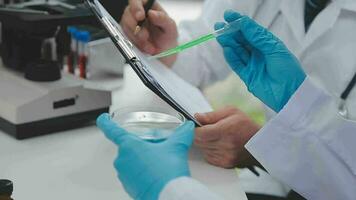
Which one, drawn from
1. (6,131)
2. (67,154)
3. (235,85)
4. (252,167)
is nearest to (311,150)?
(252,167)

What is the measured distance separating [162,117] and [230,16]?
35 centimetres

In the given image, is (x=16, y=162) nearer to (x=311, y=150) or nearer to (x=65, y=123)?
(x=65, y=123)

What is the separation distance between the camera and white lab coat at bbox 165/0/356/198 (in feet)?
4.58

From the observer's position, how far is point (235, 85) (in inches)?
102

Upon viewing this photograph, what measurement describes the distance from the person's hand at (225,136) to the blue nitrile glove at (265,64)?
0.08m

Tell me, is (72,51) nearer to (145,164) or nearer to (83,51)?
(83,51)

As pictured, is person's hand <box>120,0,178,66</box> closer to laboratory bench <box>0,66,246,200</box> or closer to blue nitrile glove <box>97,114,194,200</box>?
laboratory bench <box>0,66,246,200</box>

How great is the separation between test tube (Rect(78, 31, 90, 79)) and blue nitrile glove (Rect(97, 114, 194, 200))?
0.81 meters

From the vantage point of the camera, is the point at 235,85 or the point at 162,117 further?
the point at 235,85

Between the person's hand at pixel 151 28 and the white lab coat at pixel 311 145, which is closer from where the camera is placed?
the white lab coat at pixel 311 145

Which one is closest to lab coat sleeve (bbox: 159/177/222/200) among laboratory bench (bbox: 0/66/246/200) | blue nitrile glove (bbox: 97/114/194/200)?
blue nitrile glove (bbox: 97/114/194/200)

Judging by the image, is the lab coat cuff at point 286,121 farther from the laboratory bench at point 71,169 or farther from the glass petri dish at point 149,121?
the glass petri dish at point 149,121

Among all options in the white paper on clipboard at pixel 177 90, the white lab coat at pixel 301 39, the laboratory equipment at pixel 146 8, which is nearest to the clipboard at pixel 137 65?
the white paper on clipboard at pixel 177 90

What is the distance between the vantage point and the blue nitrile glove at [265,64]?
116 cm
